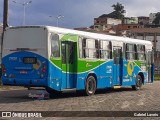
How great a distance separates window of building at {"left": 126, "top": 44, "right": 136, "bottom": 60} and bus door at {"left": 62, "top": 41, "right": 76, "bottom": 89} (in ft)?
18.7

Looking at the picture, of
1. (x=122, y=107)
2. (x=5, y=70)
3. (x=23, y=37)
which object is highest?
(x=23, y=37)

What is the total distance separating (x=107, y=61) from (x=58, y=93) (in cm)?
329

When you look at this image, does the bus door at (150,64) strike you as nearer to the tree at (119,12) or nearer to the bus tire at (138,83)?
the bus tire at (138,83)

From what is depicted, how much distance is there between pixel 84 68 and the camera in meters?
19.2

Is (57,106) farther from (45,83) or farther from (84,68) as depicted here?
(84,68)

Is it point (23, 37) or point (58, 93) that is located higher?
point (23, 37)

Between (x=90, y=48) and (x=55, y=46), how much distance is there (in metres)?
2.96

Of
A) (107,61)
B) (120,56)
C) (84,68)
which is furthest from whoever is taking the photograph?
(120,56)

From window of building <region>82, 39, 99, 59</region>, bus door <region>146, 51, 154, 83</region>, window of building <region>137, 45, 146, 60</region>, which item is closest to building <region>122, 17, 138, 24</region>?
bus door <region>146, 51, 154, 83</region>

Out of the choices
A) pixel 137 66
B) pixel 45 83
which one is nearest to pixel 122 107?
pixel 45 83

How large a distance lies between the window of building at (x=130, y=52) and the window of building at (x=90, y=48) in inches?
141

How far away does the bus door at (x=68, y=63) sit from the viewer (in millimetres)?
17828

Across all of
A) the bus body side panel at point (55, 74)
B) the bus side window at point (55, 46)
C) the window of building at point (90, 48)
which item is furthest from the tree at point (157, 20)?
the bus body side panel at point (55, 74)

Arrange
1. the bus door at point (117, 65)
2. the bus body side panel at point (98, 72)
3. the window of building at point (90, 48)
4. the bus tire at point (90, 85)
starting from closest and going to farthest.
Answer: the bus body side panel at point (98, 72), the window of building at point (90, 48), the bus tire at point (90, 85), the bus door at point (117, 65)
